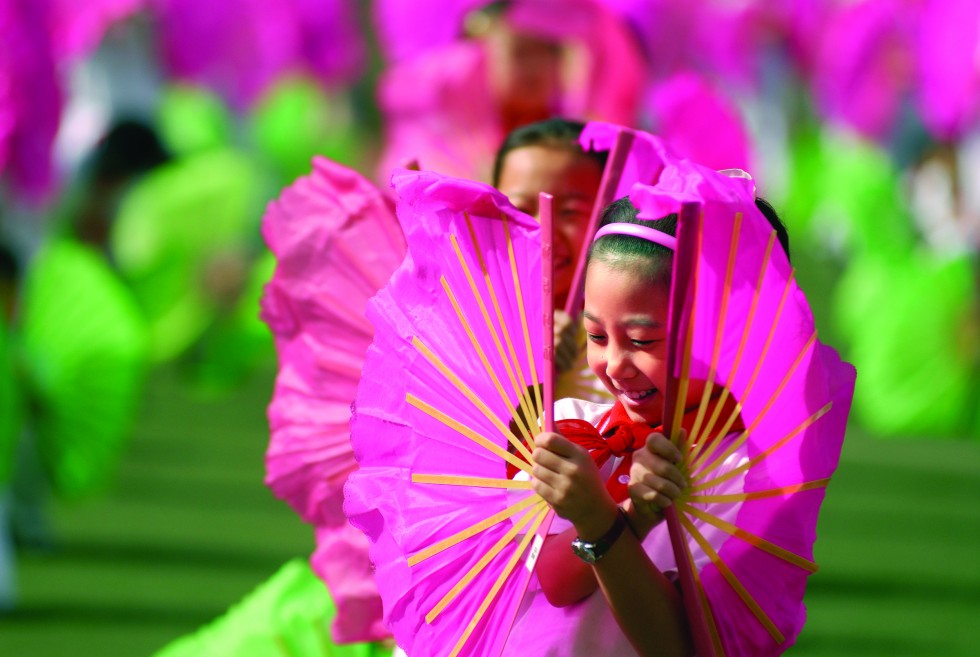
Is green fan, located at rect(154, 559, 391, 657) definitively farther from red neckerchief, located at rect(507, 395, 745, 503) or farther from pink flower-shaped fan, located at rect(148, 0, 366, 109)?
pink flower-shaped fan, located at rect(148, 0, 366, 109)

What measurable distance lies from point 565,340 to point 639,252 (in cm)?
54

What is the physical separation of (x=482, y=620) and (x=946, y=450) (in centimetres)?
573

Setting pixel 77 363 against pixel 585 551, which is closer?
pixel 585 551

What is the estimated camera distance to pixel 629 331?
74.8 inches

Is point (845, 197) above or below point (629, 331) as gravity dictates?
below

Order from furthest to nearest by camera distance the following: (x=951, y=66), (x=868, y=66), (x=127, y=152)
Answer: (x=868, y=66) → (x=951, y=66) → (x=127, y=152)

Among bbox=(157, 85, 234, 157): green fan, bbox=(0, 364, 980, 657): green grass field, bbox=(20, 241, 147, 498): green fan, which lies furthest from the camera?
bbox=(157, 85, 234, 157): green fan

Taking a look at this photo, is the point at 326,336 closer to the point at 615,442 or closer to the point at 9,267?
the point at 615,442

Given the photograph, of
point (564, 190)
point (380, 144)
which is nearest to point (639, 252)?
point (564, 190)

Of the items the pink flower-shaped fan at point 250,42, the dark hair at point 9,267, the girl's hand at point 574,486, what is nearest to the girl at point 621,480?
the girl's hand at point 574,486

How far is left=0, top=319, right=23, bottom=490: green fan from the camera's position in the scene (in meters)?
4.46

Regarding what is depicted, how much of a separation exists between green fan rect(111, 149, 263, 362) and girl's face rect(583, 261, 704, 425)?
485 centimetres

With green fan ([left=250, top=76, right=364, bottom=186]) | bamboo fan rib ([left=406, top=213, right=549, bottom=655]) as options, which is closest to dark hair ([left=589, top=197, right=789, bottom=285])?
bamboo fan rib ([left=406, top=213, right=549, bottom=655])

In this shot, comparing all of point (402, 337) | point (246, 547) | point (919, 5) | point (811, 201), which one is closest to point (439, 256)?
point (402, 337)
